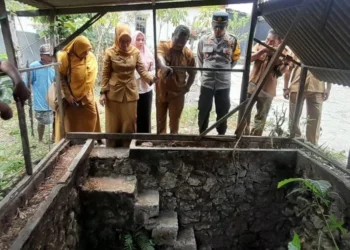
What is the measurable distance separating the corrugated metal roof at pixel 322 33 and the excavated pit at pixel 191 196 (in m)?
1.14

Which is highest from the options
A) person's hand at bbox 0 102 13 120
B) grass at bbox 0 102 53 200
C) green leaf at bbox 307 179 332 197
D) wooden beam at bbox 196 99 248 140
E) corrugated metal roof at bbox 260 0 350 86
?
corrugated metal roof at bbox 260 0 350 86

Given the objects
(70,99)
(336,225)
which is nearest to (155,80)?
(70,99)

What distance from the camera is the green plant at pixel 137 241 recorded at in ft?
11.0

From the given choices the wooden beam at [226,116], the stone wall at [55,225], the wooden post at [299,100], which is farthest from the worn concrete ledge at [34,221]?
the wooden post at [299,100]

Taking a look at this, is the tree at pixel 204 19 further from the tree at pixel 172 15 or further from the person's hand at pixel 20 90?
the person's hand at pixel 20 90

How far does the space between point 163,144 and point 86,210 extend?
1.33m

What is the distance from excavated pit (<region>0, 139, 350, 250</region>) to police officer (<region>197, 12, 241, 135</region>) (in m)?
0.62

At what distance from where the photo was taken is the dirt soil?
6.91 ft

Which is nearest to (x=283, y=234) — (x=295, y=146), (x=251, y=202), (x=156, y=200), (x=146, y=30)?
(x=251, y=202)

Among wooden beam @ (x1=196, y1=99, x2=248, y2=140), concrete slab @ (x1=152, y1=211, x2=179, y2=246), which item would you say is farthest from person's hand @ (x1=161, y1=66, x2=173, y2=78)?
concrete slab @ (x1=152, y1=211, x2=179, y2=246)

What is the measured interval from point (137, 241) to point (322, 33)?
121 inches

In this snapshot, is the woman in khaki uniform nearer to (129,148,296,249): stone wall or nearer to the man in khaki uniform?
(129,148,296,249): stone wall

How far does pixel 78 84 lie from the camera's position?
13.1 ft

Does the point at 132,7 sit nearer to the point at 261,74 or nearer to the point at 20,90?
the point at 20,90
